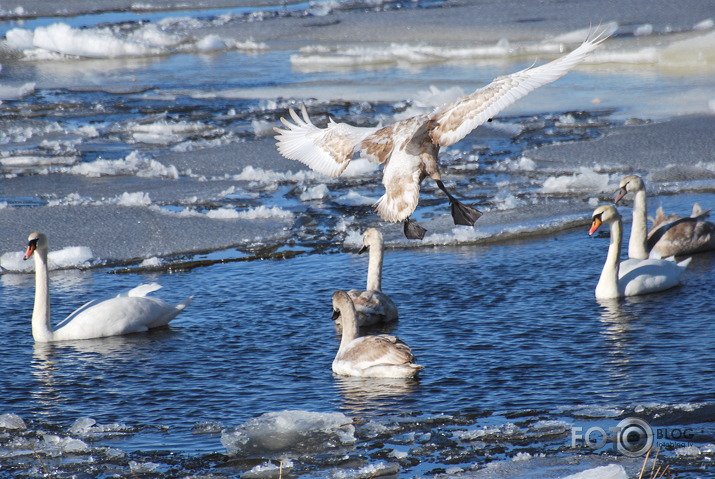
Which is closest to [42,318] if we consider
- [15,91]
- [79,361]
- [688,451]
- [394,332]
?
[79,361]

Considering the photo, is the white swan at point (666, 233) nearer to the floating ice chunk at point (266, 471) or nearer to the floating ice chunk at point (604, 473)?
the floating ice chunk at point (604, 473)

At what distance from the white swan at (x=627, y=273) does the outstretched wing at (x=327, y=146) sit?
6.24 ft

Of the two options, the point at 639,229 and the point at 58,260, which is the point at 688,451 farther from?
the point at 58,260

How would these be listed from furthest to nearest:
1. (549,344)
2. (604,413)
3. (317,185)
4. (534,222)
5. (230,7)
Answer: (230,7) → (317,185) → (534,222) → (549,344) → (604,413)

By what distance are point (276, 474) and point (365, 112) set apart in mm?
9897

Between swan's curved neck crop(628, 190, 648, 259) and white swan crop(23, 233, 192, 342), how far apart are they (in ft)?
12.2

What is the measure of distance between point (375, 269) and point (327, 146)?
3.16ft

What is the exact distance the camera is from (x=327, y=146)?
Answer: 718 centimetres

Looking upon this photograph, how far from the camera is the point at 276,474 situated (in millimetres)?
4691

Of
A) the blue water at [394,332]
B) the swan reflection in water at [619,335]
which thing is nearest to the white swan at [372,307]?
the blue water at [394,332]

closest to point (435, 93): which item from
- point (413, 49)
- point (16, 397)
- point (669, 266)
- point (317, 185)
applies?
point (317, 185)

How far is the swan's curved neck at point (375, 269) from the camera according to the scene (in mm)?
7359

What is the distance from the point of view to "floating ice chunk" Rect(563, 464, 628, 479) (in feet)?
13.4

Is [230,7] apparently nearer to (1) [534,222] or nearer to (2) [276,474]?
(1) [534,222]
